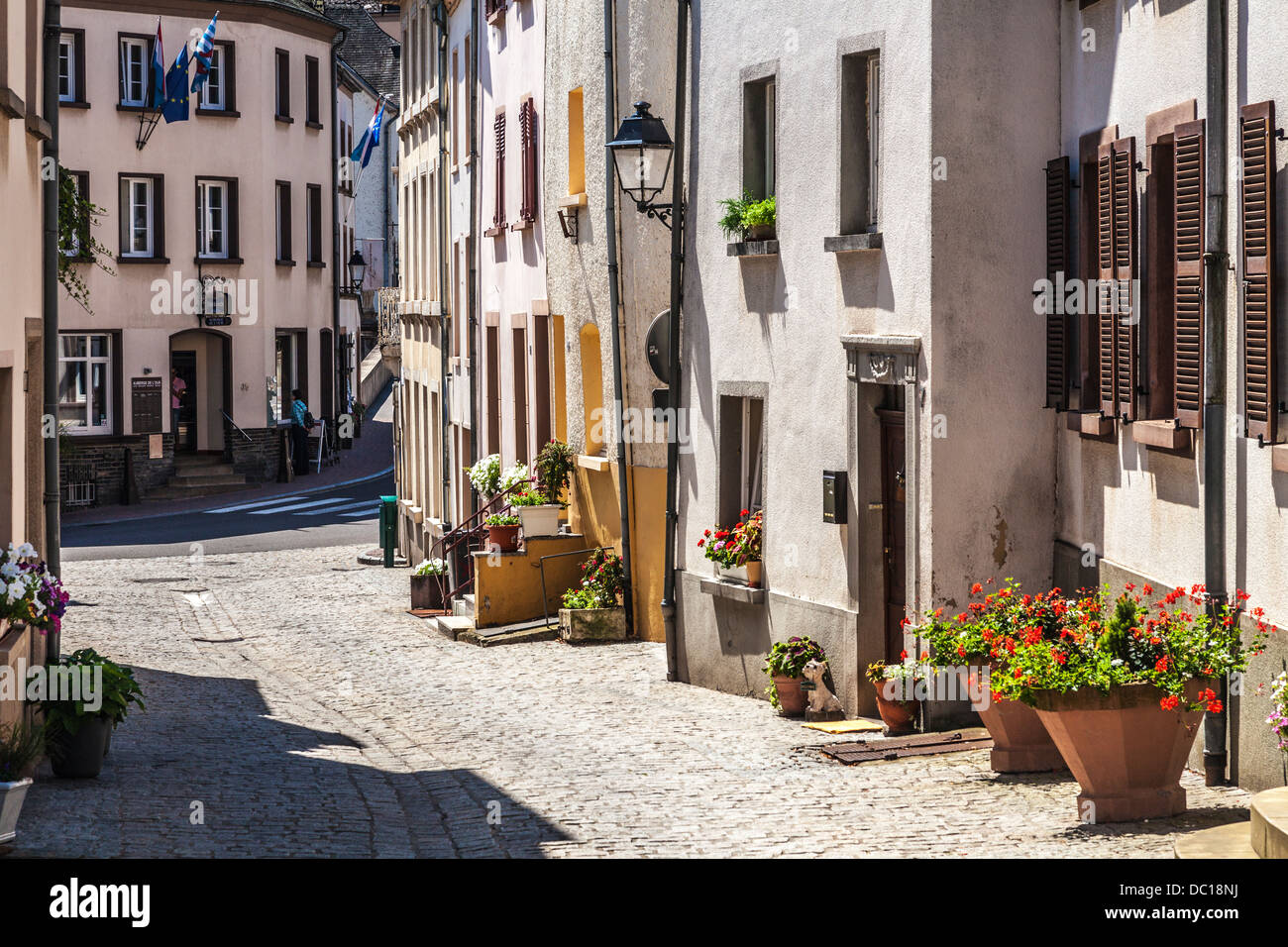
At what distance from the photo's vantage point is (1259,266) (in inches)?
337

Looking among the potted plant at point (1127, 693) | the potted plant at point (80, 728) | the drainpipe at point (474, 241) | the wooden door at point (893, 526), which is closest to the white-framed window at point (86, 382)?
the drainpipe at point (474, 241)

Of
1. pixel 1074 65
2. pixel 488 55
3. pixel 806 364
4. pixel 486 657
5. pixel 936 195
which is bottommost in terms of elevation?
pixel 486 657

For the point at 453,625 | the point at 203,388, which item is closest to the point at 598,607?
the point at 453,625

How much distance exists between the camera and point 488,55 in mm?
26078

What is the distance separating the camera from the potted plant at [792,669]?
Result: 537 inches

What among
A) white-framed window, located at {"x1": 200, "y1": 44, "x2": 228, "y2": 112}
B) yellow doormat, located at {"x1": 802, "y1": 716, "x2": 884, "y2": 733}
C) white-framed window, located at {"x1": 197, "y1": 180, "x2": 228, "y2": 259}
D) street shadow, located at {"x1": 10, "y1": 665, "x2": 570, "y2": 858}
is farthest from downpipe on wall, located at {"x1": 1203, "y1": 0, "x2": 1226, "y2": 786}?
white-framed window, located at {"x1": 200, "y1": 44, "x2": 228, "y2": 112}

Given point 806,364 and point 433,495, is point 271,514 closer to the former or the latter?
point 433,495

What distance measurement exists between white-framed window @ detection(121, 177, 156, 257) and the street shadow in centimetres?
3007

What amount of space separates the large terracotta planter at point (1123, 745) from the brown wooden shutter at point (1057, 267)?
12.2ft

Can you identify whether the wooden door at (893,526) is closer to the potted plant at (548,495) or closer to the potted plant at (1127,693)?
the potted plant at (1127,693)

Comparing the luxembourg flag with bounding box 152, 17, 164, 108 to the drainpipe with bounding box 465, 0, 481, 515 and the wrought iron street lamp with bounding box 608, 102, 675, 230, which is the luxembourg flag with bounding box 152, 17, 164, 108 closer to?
the drainpipe with bounding box 465, 0, 481, 515

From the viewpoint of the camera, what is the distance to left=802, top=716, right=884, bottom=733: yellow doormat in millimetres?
12797
